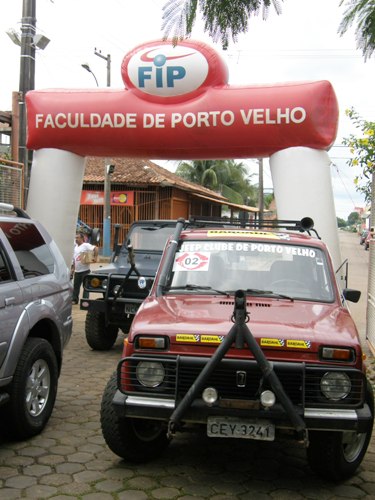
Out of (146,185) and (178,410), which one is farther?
(146,185)

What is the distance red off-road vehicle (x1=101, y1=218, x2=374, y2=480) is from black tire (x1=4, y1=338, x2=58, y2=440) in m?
0.75

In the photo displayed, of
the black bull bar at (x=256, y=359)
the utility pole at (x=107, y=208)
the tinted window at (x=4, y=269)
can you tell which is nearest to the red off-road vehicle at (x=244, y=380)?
the black bull bar at (x=256, y=359)

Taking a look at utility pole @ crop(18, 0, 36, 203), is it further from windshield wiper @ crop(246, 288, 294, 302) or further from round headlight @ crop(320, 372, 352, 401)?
round headlight @ crop(320, 372, 352, 401)

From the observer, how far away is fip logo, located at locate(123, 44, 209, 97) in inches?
334

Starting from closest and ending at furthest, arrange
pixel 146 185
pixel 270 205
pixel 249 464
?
pixel 249 464 → pixel 146 185 → pixel 270 205

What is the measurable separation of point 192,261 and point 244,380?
1.38 meters

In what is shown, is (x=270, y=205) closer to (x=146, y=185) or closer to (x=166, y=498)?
(x=146, y=185)

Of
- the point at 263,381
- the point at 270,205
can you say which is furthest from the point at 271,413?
the point at 270,205

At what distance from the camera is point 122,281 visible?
767cm

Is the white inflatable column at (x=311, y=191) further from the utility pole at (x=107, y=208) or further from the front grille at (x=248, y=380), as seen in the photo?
the utility pole at (x=107, y=208)

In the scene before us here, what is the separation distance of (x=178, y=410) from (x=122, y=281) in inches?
172

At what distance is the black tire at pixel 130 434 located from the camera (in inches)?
151

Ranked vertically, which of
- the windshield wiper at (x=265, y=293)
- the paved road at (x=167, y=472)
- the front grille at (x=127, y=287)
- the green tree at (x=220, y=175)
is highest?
the green tree at (x=220, y=175)

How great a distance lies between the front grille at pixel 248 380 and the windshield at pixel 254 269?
991 mm
